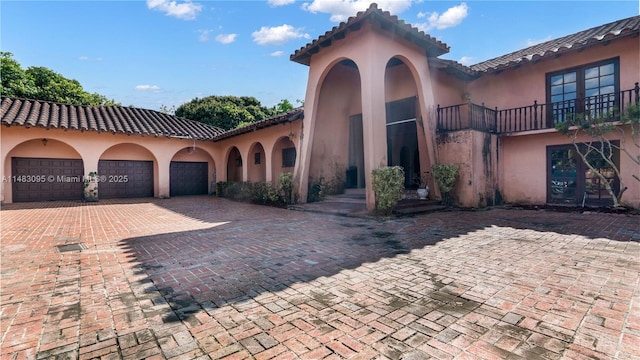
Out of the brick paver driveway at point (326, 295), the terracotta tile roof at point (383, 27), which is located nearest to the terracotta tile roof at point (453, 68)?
the terracotta tile roof at point (383, 27)

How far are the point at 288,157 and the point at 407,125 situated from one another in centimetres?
576

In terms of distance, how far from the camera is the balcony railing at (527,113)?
880 cm

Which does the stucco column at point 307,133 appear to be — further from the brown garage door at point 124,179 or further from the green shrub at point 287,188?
the brown garage door at point 124,179

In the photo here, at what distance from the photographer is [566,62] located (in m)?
9.88

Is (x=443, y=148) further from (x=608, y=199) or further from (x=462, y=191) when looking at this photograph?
(x=608, y=199)

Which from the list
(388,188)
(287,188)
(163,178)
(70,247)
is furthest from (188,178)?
(388,188)

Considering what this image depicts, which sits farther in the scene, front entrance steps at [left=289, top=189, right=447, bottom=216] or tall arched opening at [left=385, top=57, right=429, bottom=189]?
tall arched opening at [left=385, top=57, right=429, bottom=189]

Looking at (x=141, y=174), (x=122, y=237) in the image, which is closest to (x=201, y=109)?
(x=141, y=174)

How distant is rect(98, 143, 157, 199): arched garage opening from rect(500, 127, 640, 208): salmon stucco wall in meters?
17.7

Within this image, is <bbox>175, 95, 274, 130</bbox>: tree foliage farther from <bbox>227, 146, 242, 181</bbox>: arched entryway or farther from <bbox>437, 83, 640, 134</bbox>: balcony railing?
<bbox>437, 83, 640, 134</bbox>: balcony railing

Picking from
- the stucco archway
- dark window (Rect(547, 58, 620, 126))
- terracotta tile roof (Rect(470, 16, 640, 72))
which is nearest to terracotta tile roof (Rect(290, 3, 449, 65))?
the stucco archway

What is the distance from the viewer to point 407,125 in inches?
504

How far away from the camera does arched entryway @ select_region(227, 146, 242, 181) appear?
19141mm

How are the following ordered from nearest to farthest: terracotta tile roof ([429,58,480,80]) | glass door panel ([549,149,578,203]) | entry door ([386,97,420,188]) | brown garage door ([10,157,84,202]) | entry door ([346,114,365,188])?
glass door panel ([549,149,578,203]), terracotta tile roof ([429,58,480,80]), entry door ([386,97,420,188]), entry door ([346,114,365,188]), brown garage door ([10,157,84,202])
